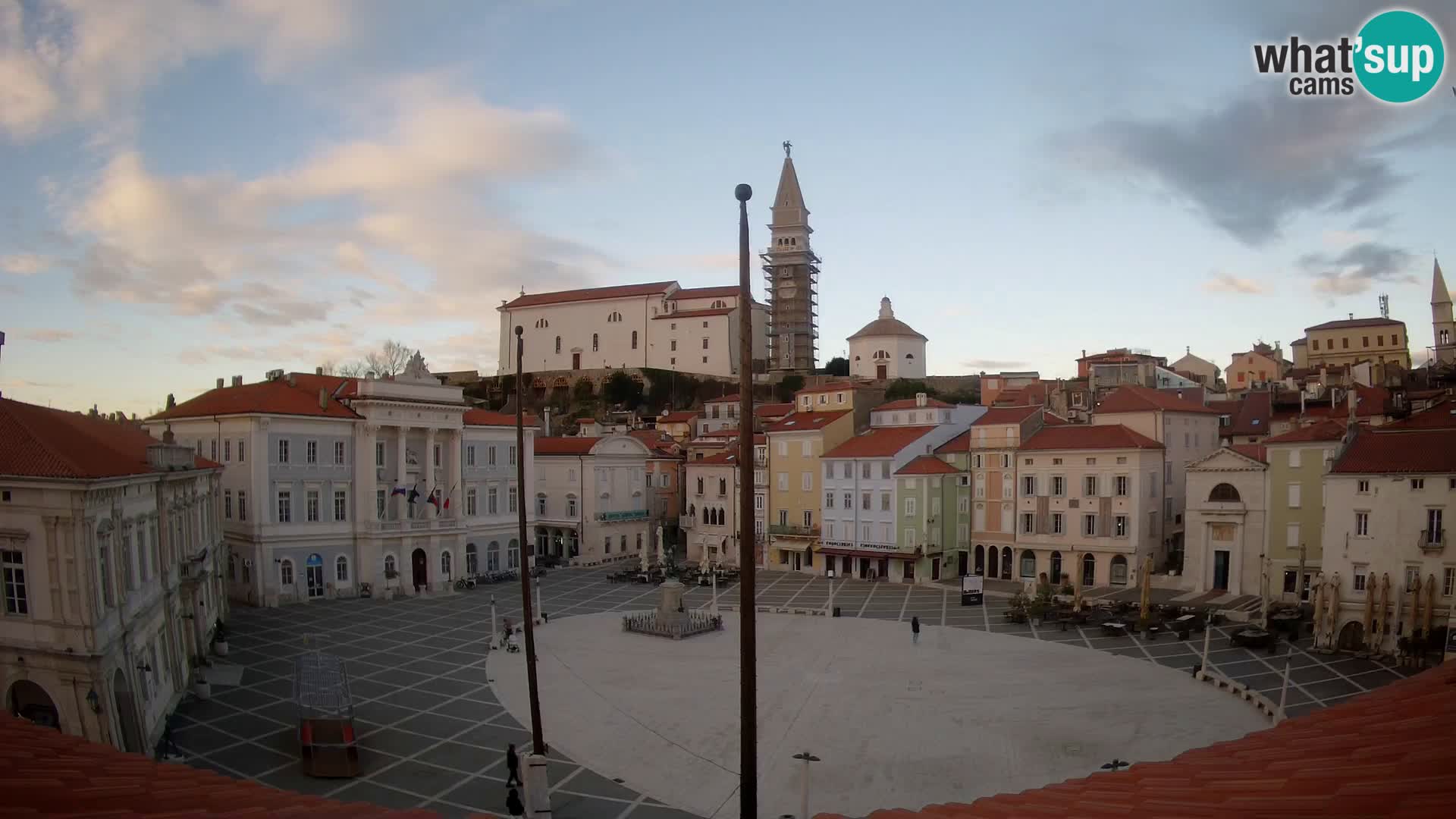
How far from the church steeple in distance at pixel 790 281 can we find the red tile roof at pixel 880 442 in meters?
56.3

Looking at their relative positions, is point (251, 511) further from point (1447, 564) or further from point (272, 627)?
point (1447, 564)

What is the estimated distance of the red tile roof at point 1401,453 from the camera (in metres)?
34.6

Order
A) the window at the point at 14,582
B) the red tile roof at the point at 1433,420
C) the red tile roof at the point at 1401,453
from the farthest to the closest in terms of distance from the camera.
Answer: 1. the red tile roof at the point at 1433,420
2. the red tile roof at the point at 1401,453
3. the window at the point at 14,582

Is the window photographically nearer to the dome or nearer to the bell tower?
the dome

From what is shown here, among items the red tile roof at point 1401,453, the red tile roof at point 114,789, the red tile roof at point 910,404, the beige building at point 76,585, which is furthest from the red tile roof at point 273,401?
the red tile roof at point 1401,453

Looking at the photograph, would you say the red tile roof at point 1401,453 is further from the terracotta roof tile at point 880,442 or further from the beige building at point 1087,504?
the terracotta roof tile at point 880,442

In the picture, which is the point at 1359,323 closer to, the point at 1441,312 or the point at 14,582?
the point at 1441,312

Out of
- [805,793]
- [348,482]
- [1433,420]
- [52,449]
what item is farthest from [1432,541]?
[348,482]

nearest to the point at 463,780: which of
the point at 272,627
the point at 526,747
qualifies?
the point at 526,747

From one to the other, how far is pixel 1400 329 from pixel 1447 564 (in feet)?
299

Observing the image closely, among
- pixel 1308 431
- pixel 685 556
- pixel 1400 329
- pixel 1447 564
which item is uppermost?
pixel 1400 329

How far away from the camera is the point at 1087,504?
53.3m

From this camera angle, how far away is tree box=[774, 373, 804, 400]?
114875mm

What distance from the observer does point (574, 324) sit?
125500mm
